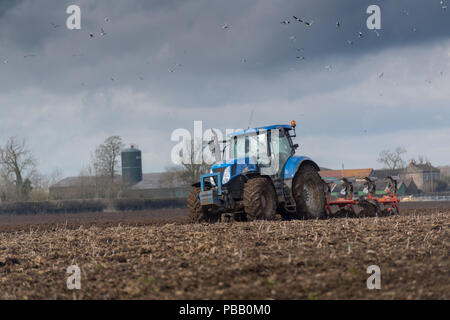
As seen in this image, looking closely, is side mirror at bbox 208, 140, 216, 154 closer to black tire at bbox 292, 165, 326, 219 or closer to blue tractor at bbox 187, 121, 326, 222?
blue tractor at bbox 187, 121, 326, 222

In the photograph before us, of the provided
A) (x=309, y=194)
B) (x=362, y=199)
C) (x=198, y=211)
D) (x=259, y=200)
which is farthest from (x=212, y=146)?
(x=362, y=199)

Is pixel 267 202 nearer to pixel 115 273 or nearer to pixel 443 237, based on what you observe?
pixel 443 237

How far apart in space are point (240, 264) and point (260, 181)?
6315 mm

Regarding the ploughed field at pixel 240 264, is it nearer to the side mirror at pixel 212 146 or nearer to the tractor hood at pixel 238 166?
the tractor hood at pixel 238 166

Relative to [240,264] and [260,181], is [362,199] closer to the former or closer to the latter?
[260,181]

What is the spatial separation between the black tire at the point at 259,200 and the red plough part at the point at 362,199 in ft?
9.27

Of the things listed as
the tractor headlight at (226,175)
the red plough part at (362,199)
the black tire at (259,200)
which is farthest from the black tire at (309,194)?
the tractor headlight at (226,175)

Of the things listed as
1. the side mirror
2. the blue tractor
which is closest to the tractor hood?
the blue tractor

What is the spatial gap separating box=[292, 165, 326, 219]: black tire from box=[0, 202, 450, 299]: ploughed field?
307cm

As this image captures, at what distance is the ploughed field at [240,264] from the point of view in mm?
6016

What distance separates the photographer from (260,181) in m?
13.2
